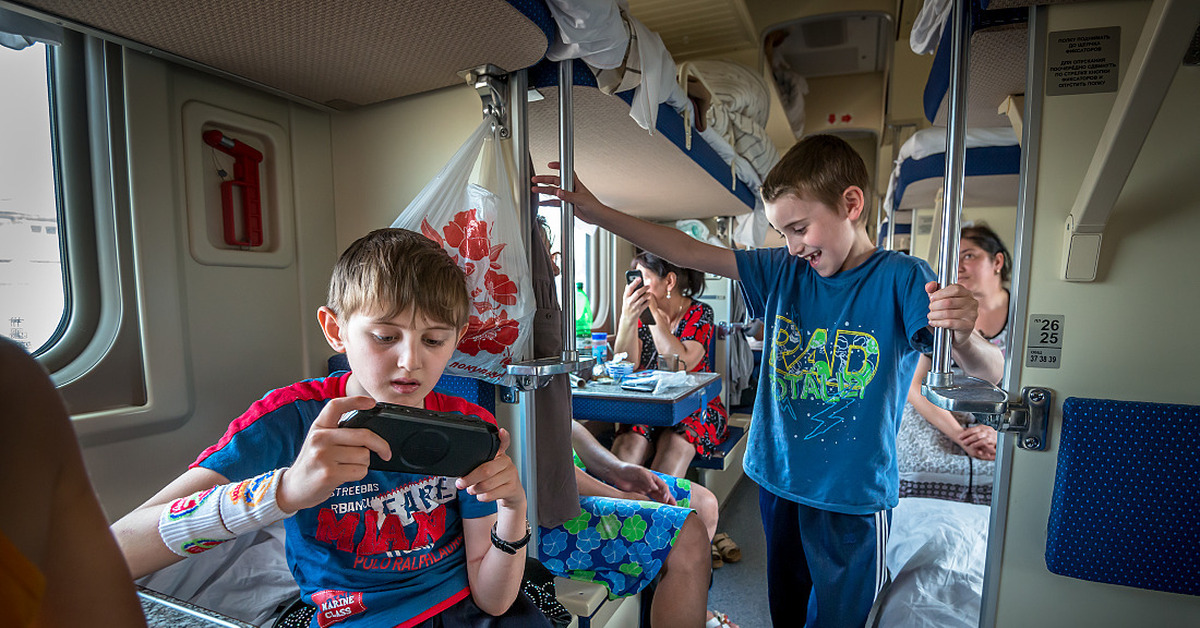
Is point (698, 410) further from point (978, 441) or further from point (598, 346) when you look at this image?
point (978, 441)

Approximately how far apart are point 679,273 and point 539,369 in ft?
7.76

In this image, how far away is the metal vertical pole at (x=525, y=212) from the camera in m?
1.45

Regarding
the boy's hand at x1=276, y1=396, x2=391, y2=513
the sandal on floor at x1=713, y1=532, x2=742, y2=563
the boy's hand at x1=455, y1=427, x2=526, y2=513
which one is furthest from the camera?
the sandal on floor at x1=713, y1=532, x2=742, y2=563

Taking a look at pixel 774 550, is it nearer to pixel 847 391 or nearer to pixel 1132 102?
pixel 847 391

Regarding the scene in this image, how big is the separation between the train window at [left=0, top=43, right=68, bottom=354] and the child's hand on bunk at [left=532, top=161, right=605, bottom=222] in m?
1.17

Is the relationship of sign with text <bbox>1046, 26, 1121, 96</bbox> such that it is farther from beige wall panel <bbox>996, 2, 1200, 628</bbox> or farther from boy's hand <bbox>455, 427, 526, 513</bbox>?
boy's hand <bbox>455, 427, 526, 513</bbox>

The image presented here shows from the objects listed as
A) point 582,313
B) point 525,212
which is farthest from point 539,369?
point 582,313

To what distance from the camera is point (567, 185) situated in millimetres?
1460

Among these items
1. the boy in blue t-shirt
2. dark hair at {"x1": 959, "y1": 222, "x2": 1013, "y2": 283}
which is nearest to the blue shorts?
the boy in blue t-shirt

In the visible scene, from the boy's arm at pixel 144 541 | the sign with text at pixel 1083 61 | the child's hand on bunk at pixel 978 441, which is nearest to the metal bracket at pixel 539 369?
Result: the boy's arm at pixel 144 541

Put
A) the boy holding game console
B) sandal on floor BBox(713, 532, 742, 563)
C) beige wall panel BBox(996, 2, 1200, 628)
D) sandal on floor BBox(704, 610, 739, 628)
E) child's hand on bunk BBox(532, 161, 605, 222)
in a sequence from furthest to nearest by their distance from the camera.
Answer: sandal on floor BBox(713, 532, 742, 563), sandal on floor BBox(704, 610, 739, 628), child's hand on bunk BBox(532, 161, 605, 222), beige wall panel BBox(996, 2, 1200, 628), the boy holding game console

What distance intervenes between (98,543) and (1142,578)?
1.60 m

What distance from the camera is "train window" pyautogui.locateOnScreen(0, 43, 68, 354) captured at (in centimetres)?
→ 127

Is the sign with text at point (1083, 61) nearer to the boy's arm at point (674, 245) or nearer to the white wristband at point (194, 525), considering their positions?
the boy's arm at point (674, 245)
